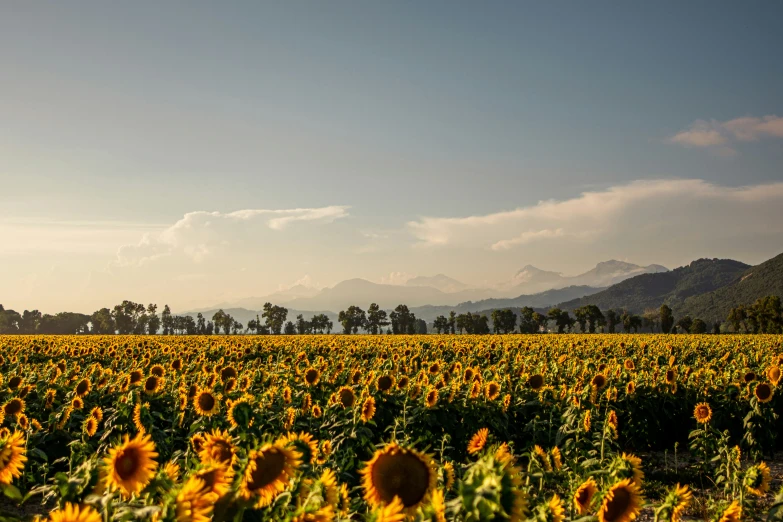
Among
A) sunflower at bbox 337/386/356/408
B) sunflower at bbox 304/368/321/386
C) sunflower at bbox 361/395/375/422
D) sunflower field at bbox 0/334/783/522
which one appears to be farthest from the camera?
sunflower at bbox 304/368/321/386

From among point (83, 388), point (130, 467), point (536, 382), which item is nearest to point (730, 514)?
point (130, 467)

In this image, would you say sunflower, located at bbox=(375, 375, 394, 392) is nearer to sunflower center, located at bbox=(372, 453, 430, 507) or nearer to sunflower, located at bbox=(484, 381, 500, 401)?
sunflower, located at bbox=(484, 381, 500, 401)

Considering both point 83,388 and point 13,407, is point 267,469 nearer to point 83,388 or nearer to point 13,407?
point 13,407

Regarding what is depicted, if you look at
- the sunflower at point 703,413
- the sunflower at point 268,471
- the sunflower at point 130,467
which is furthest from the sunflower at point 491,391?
the sunflower at point 130,467

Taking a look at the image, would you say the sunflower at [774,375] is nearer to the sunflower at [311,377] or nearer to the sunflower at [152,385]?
the sunflower at [311,377]

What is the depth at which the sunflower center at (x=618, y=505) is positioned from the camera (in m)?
2.94

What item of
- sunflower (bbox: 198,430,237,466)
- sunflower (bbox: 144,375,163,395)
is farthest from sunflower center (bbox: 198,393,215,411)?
sunflower (bbox: 198,430,237,466)

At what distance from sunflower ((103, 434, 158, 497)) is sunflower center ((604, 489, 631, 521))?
2.41 meters

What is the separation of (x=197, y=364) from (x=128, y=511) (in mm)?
15888

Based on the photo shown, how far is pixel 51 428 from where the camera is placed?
33.2 ft

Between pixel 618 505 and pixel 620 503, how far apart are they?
0.02 meters

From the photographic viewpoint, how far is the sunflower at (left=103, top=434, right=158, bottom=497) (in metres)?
2.75

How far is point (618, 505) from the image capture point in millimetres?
2969

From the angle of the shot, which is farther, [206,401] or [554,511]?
[206,401]
